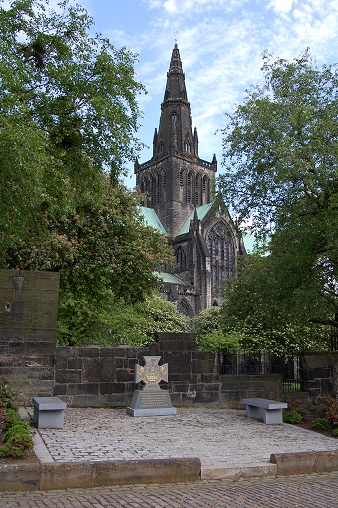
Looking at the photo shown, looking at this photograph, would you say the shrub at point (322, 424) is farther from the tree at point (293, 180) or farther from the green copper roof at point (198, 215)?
the green copper roof at point (198, 215)

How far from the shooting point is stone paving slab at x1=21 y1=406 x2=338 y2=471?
8.12 meters

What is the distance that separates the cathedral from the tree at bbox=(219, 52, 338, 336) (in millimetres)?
52034

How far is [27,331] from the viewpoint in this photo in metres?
11.6

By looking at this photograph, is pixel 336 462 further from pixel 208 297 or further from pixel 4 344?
pixel 208 297

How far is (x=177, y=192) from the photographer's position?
8125 centimetres

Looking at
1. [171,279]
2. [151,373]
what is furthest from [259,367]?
[171,279]

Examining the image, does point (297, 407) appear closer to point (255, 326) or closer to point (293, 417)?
point (293, 417)

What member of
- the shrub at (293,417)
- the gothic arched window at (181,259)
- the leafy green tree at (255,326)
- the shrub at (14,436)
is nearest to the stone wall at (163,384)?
the shrub at (293,417)

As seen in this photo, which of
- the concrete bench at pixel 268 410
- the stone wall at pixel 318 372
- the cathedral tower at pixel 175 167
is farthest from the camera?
the cathedral tower at pixel 175 167

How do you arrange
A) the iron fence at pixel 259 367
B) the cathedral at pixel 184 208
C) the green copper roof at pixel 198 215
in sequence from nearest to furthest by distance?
the iron fence at pixel 259 367, the cathedral at pixel 184 208, the green copper roof at pixel 198 215

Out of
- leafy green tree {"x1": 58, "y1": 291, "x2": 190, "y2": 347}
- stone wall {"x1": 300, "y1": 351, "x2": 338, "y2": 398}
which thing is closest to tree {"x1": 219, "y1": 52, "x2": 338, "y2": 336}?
stone wall {"x1": 300, "y1": 351, "x2": 338, "y2": 398}

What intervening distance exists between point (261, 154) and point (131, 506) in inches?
399

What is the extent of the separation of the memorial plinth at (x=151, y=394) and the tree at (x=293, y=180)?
12.4 feet

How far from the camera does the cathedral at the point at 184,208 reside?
7212cm
